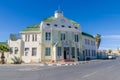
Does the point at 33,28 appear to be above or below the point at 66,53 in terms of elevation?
above

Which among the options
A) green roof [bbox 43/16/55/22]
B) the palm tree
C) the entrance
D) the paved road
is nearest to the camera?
the paved road

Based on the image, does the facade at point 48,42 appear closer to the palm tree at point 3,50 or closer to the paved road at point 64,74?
the palm tree at point 3,50

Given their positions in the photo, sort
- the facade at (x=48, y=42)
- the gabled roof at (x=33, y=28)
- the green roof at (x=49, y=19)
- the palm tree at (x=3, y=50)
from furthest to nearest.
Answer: the green roof at (x=49, y=19)
the gabled roof at (x=33, y=28)
the facade at (x=48, y=42)
the palm tree at (x=3, y=50)

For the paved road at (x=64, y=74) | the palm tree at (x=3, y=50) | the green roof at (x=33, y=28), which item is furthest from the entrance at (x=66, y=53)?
the paved road at (x=64, y=74)

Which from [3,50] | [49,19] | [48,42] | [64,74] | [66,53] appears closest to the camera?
[64,74]

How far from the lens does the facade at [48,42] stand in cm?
4259

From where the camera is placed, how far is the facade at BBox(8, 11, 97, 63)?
4259cm

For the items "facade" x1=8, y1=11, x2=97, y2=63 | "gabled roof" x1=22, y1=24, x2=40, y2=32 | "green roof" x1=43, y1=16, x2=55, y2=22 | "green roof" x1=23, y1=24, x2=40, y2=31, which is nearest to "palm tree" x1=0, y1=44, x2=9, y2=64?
"facade" x1=8, y1=11, x2=97, y2=63

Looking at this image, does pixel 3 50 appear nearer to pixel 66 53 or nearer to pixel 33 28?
pixel 33 28

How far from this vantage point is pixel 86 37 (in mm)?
53406

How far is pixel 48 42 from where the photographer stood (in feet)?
142

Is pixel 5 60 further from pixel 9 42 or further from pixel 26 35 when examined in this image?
pixel 26 35

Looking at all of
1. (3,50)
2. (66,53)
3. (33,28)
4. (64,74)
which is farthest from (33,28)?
(64,74)

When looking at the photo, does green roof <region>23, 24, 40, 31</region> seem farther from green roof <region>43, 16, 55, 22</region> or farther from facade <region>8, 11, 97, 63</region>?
green roof <region>43, 16, 55, 22</region>
